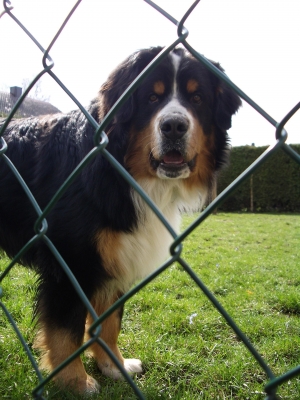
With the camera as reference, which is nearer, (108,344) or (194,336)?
(108,344)

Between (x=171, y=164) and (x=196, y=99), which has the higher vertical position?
(x=196, y=99)

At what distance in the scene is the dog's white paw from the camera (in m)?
2.36

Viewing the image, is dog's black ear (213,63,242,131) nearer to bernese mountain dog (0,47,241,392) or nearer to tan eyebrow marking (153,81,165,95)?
bernese mountain dog (0,47,241,392)

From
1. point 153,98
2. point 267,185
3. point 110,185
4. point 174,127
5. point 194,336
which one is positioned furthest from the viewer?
point 267,185

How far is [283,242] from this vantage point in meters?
8.02

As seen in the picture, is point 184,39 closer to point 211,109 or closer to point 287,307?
point 211,109

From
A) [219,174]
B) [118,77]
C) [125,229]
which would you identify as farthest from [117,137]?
[219,174]

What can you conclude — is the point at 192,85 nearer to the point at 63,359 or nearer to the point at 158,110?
the point at 158,110

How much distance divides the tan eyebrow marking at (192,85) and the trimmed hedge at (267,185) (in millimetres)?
13166

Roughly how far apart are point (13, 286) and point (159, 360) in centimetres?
185

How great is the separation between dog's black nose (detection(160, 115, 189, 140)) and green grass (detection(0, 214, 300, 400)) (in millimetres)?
1481

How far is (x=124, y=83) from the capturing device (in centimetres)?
250

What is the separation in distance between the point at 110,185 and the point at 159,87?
0.76 m

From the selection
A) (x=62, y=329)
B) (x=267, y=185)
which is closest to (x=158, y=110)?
(x=62, y=329)
